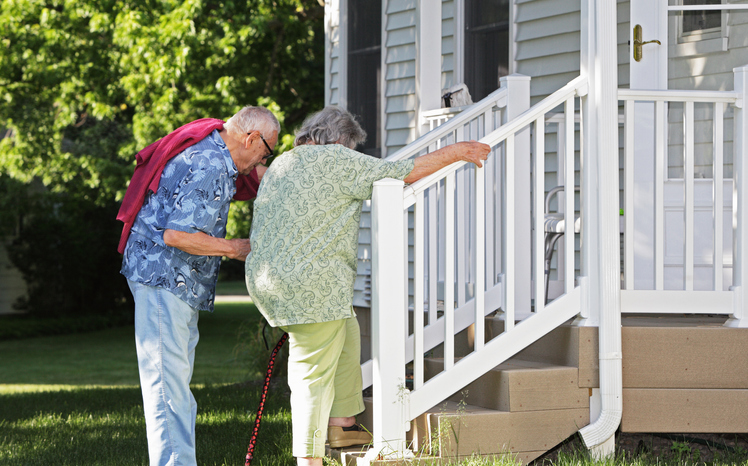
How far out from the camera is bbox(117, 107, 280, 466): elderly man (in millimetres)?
3391

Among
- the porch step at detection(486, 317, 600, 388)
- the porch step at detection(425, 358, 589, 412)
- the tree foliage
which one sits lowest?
the porch step at detection(425, 358, 589, 412)

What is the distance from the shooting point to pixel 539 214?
380 centimetres

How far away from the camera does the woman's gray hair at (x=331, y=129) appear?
11.5 feet

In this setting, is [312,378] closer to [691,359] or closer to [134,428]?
[691,359]

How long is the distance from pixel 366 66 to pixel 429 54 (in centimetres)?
165

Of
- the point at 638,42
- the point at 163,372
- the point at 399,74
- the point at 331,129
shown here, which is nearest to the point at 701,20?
the point at 638,42

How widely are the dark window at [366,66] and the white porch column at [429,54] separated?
4.30 feet

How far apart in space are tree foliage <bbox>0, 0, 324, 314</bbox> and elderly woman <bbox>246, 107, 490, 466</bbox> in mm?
7336

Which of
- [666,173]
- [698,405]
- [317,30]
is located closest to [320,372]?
[698,405]

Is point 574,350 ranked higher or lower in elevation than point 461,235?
lower

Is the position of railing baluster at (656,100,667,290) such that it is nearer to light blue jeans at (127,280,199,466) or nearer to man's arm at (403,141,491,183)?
man's arm at (403,141,491,183)

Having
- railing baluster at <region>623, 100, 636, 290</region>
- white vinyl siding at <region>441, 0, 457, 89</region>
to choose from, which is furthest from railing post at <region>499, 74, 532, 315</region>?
white vinyl siding at <region>441, 0, 457, 89</region>

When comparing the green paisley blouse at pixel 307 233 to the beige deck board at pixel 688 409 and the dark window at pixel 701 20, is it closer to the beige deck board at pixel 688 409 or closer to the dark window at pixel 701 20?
the beige deck board at pixel 688 409

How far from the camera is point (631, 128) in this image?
3973mm
